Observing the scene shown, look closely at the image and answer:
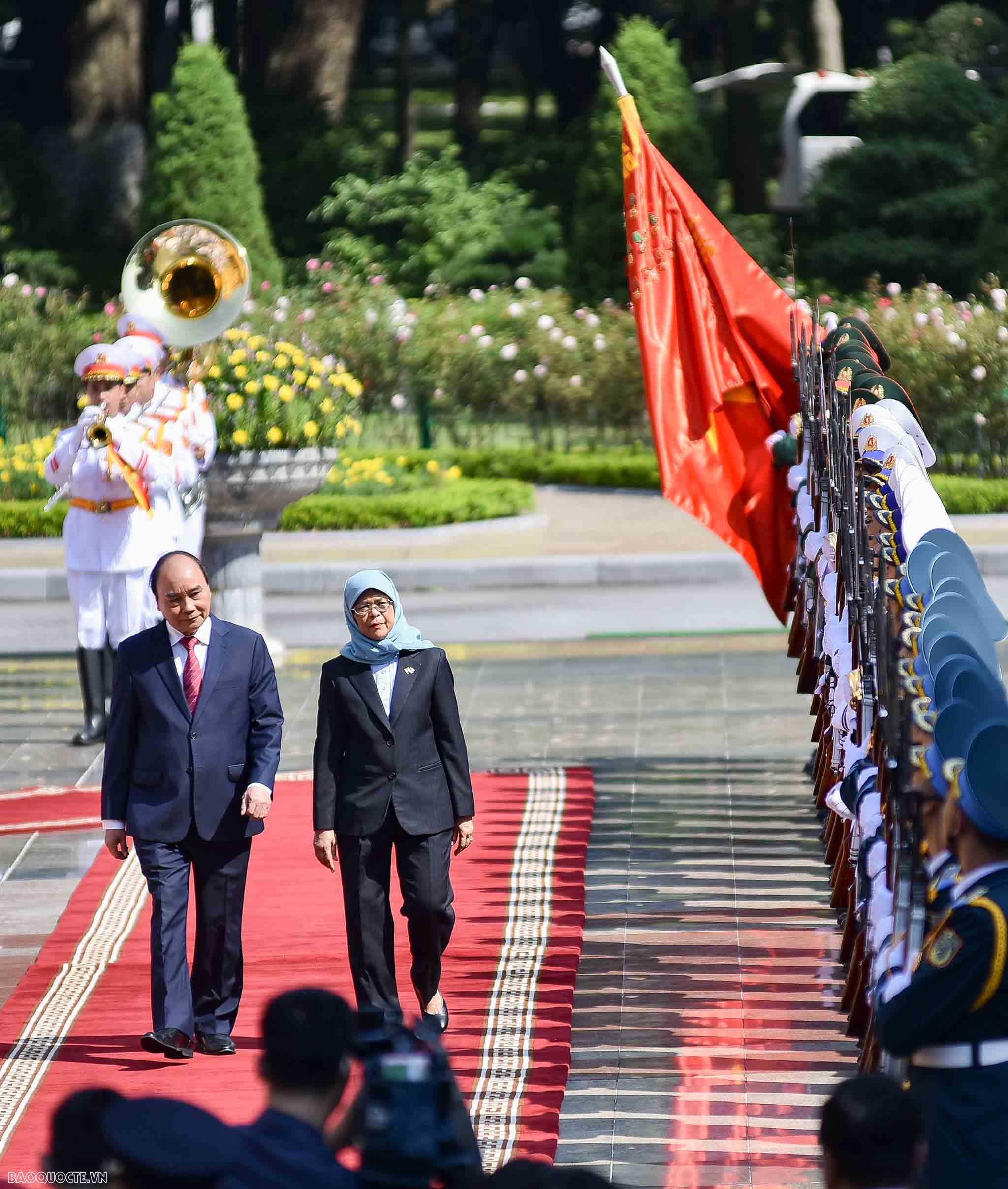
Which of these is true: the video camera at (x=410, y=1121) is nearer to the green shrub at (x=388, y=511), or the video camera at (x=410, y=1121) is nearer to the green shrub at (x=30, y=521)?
the green shrub at (x=388, y=511)

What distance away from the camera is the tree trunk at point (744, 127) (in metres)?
32.8

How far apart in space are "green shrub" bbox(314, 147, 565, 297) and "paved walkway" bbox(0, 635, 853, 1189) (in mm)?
17029

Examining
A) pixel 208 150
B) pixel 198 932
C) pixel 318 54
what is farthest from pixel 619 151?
pixel 198 932

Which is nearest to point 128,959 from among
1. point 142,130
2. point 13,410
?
point 13,410

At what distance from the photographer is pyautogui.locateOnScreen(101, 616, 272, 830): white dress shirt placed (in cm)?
611

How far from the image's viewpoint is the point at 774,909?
744 centimetres

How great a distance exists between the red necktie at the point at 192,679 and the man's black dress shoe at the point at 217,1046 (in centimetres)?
94

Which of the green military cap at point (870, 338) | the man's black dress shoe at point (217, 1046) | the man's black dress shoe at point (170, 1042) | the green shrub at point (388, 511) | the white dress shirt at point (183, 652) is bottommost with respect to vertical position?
A: the man's black dress shoe at point (217, 1046)

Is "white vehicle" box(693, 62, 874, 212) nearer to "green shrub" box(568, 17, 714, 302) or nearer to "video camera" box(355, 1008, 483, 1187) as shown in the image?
"green shrub" box(568, 17, 714, 302)

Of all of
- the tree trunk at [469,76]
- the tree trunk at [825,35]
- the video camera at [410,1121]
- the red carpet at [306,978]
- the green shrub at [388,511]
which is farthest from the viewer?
the tree trunk at [469,76]

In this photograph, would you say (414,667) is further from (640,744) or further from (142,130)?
(142,130)

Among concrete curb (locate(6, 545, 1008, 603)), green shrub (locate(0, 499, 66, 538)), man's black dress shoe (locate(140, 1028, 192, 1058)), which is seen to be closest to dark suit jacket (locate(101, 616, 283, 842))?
man's black dress shoe (locate(140, 1028, 192, 1058))

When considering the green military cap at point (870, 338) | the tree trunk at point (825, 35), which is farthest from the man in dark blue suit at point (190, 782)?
the tree trunk at point (825, 35)

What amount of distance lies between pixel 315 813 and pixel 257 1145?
3113mm
